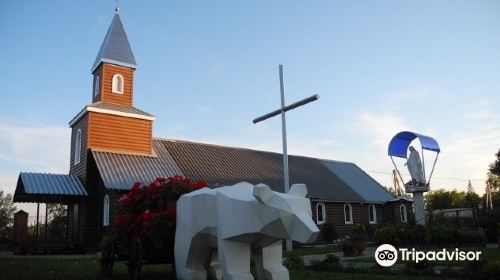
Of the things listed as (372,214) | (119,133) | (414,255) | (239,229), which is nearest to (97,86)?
(119,133)

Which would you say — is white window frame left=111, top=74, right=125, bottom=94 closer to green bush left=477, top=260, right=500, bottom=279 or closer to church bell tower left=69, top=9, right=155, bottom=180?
church bell tower left=69, top=9, right=155, bottom=180

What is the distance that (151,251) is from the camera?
9.54 metres

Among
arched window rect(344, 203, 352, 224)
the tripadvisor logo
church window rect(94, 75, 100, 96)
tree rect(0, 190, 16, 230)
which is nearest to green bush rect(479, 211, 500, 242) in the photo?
the tripadvisor logo

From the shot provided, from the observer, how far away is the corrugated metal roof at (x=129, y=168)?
22.1 metres

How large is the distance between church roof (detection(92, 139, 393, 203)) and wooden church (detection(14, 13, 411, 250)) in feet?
0.18

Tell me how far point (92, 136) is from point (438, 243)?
1762 centimetres

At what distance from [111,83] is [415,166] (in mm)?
17334

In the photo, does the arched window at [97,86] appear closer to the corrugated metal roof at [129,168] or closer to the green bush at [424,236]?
the corrugated metal roof at [129,168]

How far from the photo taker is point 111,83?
26.2m

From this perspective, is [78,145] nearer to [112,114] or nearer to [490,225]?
[112,114]

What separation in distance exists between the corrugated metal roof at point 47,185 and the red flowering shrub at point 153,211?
12924mm

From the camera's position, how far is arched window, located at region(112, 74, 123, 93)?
2625 cm

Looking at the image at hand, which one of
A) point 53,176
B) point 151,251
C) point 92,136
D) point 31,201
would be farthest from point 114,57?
point 151,251

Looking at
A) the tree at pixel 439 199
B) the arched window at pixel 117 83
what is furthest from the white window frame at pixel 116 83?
the tree at pixel 439 199
